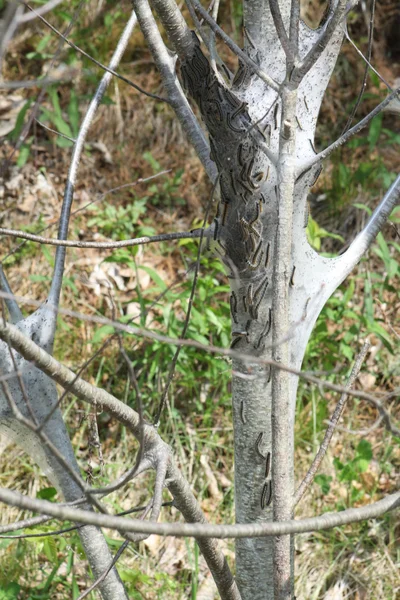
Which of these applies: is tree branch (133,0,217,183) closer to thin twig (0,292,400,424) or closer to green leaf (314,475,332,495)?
thin twig (0,292,400,424)

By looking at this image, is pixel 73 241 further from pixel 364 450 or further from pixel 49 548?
pixel 364 450

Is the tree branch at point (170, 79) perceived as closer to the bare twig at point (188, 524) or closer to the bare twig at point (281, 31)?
the bare twig at point (281, 31)

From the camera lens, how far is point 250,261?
1.58 metres

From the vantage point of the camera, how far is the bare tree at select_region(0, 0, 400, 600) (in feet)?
4.58

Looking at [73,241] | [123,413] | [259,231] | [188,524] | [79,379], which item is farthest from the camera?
[259,231]

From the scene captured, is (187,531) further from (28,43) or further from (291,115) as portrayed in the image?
(28,43)

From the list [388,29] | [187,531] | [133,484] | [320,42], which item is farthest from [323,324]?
[388,29]

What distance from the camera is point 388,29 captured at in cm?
468

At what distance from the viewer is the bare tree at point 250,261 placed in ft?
4.58

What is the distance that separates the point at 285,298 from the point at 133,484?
1.77 meters

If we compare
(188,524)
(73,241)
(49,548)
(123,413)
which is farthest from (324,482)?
(188,524)

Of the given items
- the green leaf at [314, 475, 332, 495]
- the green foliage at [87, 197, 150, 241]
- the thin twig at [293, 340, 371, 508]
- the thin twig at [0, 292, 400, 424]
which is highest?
the green foliage at [87, 197, 150, 241]

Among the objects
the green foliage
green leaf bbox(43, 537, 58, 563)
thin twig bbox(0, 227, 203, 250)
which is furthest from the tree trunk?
the green foliage

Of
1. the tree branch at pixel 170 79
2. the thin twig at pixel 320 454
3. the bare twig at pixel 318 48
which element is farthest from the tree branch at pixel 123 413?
the bare twig at pixel 318 48
